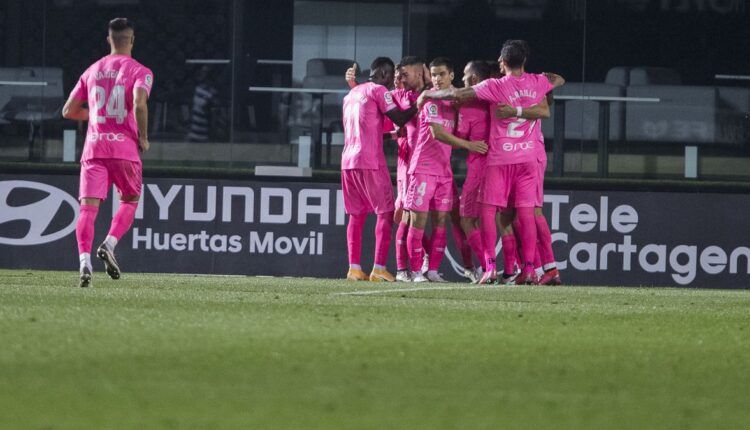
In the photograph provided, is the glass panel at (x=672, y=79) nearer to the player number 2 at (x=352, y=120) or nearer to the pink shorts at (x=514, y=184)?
the pink shorts at (x=514, y=184)

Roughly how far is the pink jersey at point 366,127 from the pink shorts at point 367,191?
6 centimetres

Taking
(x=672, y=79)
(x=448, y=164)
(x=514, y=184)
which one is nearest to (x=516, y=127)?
(x=514, y=184)

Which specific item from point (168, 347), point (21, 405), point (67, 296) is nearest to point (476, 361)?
point (168, 347)

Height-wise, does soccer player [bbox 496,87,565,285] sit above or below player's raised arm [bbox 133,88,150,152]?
below

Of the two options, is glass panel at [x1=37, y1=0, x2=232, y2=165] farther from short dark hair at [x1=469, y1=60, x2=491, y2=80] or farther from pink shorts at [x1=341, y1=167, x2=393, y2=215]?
short dark hair at [x1=469, y1=60, x2=491, y2=80]

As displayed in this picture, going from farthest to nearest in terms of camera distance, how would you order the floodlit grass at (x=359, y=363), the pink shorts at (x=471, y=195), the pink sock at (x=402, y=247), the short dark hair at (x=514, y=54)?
the pink sock at (x=402, y=247), the pink shorts at (x=471, y=195), the short dark hair at (x=514, y=54), the floodlit grass at (x=359, y=363)

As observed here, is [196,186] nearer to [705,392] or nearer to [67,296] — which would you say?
[67,296]

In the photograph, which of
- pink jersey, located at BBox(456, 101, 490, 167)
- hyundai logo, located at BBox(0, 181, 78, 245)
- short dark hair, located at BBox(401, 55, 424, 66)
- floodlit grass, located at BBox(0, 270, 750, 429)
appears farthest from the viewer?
hyundai logo, located at BBox(0, 181, 78, 245)

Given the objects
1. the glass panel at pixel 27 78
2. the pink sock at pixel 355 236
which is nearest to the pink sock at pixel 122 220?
the pink sock at pixel 355 236

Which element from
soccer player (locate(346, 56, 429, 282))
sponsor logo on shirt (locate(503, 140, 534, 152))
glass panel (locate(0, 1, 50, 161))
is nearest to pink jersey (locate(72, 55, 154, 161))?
soccer player (locate(346, 56, 429, 282))

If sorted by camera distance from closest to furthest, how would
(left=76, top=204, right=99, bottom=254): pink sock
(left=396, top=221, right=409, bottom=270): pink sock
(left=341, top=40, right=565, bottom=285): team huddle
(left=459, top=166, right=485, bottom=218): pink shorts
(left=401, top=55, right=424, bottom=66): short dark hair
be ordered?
(left=76, top=204, right=99, bottom=254): pink sock, (left=341, top=40, right=565, bottom=285): team huddle, (left=401, top=55, right=424, bottom=66): short dark hair, (left=459, top=166, right=485, bottom=218): pink shorts, (left=396, top=221, right=409, bottom=270): pink sock

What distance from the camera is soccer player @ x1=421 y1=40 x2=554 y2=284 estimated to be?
37.7ft

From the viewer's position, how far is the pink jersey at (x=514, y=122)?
11.5 meters

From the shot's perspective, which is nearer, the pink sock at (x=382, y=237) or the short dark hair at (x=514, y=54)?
the short dark hair at (x=514, y=54)
